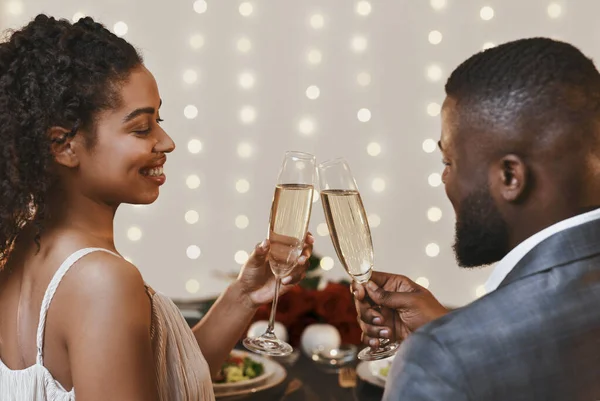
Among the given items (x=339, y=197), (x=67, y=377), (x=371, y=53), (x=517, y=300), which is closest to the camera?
(x=517, y=300)

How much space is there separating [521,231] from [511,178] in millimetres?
82

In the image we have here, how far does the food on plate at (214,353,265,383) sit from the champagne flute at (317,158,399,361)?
50 cm

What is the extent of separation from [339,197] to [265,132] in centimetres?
234

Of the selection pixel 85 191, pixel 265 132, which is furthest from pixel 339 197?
pixel 265 132

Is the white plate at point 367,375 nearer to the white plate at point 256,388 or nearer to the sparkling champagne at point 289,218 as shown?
the white plate at point 256,388

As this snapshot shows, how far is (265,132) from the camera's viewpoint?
A: 12.5 feet

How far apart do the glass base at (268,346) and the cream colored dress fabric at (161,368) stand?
104 millimetres

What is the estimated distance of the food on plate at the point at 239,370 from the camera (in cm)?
191

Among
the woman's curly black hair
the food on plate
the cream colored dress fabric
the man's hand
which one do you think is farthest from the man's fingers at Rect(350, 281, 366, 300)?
the woman's curly black hair

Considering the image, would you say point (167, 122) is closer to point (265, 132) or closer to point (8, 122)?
point (265, 132)

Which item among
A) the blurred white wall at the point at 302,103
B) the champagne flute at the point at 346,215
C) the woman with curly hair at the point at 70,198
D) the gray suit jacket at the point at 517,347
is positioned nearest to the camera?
the gray suit jacket at the point at 517,347

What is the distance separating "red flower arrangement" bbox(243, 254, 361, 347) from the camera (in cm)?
223

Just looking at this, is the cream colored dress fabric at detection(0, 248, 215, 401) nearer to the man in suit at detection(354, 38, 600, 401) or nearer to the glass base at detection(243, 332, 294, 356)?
the glass base at detection(243, 332, 294, 356)

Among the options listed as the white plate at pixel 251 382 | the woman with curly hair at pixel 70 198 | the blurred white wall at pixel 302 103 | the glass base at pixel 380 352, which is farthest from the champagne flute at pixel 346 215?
the blurred white wall at pixel 302 103
